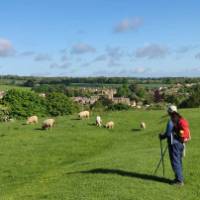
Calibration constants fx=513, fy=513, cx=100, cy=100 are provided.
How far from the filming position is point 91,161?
26.2 m

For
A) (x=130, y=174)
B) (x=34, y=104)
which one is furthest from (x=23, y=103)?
(x=130, y=174)

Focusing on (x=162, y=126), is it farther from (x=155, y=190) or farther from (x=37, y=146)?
(x=155, y=190)

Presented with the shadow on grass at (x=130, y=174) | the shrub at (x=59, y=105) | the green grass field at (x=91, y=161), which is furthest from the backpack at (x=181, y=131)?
the shrub at (x=59, y=105)

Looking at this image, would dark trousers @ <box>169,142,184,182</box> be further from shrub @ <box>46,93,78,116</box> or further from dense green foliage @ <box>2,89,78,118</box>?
shrub @ <box>46,93,78,116</box>

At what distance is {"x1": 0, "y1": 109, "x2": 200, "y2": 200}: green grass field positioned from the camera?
17859 mm

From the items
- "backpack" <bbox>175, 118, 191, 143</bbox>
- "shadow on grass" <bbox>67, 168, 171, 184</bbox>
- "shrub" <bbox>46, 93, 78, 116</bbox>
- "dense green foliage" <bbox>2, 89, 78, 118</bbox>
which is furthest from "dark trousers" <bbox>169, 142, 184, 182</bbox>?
"shrub" <bbox>46, 93, 78, 116</bbox>

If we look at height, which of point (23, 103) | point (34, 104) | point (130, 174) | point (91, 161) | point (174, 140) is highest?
point (174, 140)

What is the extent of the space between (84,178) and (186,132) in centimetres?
469

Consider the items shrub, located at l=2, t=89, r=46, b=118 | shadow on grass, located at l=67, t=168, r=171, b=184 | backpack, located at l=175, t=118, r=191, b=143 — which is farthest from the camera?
shrub, located at l=2, t=89, r=46, b=118

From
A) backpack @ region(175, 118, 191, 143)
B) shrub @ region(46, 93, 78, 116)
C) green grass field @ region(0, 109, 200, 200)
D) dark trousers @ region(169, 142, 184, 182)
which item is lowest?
shrub @ region(46, 93, 78, 116)

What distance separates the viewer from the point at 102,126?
41.6 meters

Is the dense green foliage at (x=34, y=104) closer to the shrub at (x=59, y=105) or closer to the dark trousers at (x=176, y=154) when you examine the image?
the shrub at (x=59, y=105)

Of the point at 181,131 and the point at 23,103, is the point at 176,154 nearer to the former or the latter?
the point at 181,131

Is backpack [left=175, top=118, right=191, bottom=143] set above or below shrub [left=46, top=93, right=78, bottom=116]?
above
